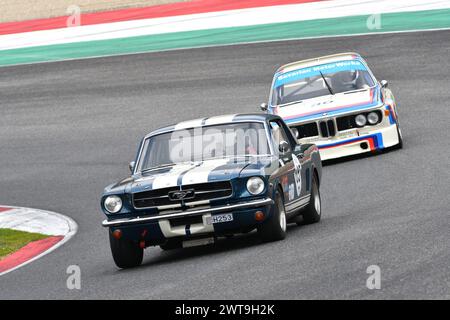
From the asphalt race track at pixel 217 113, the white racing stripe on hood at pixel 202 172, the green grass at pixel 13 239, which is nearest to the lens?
the asphalt race track at pixel 217 113

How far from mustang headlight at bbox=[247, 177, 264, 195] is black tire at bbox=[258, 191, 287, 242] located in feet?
0.80

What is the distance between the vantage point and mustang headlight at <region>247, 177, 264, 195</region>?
11.7 m

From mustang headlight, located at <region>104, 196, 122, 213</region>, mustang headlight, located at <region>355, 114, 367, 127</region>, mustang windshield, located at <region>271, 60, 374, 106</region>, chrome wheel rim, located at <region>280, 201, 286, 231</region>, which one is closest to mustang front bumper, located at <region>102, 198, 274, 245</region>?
mustang headlight, located at <region>104, 196, 122, 213</region>

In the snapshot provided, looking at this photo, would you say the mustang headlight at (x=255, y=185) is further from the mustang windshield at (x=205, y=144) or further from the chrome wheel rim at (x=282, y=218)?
the mustang windshield at (x=205, y=144)

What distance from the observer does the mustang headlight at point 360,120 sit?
748 inches

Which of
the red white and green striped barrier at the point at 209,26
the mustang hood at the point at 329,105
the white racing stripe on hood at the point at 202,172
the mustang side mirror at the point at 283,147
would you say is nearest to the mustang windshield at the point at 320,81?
the mustang hood at the point at 329,105

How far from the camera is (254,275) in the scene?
33.4ft

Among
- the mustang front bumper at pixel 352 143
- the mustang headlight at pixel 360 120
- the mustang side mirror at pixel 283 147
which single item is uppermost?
the mustang side mirror at pixel 283 147

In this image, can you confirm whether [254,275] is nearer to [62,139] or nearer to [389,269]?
[389,269]

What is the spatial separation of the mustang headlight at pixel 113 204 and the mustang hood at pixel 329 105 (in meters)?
7.48

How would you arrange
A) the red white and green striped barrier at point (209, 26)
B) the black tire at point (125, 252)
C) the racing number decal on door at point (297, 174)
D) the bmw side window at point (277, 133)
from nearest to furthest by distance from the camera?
the black tire at point (125, 252) < the racing number decal on door at point (297, 174) < the bmw side window at point (277, 133) < the red white and green striped barrier at point (209, 26)

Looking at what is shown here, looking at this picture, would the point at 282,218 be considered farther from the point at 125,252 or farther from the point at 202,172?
the point at 125,252

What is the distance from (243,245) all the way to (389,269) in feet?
9.46

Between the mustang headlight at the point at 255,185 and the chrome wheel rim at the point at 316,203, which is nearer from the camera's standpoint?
the mustang headlight at the point at 255,185
